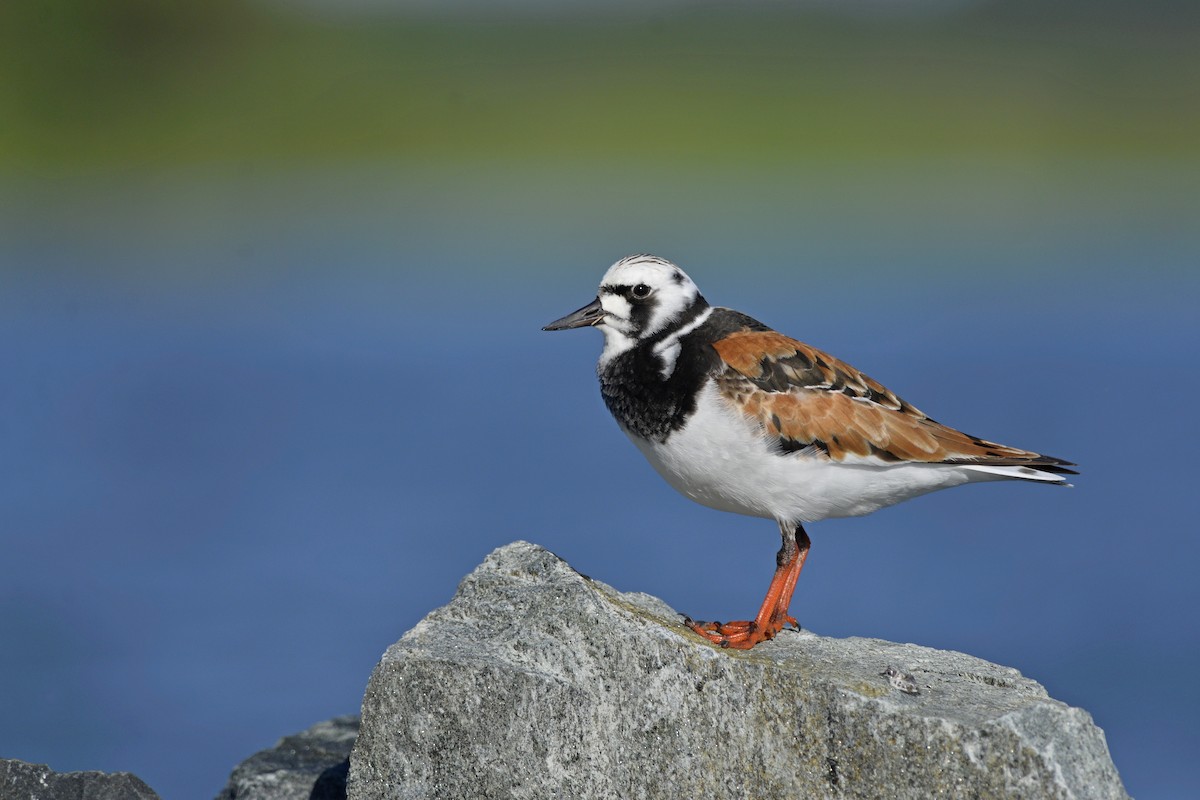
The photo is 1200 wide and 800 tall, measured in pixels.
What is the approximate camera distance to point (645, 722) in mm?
6434

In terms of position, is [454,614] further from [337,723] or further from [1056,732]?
[1056,732]

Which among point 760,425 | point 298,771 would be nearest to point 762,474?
point 760,425

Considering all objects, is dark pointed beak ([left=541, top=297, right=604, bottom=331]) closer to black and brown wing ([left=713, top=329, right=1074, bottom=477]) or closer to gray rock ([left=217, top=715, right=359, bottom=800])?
black and brown wing ([left=713, top=329, right=1074, bottom=477])

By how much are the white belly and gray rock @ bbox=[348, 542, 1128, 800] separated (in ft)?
4.20

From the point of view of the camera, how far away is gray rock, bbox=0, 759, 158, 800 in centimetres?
711

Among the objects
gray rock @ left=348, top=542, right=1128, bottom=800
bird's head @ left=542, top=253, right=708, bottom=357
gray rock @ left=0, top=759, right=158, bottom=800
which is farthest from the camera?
bird's head @ left=542, top=253, right=708, bottom=357

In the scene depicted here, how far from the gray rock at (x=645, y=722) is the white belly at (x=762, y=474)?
4.20 feet

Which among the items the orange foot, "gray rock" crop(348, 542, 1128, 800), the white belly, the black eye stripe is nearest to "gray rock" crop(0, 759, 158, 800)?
"gray rock" crop(348, 542, 1128, 800)

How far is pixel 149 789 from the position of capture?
23.9 feet

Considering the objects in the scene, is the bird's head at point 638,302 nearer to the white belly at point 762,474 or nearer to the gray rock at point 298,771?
the white belly at point 762,474

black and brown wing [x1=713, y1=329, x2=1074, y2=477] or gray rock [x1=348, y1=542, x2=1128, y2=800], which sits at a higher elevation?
black and brown wing [x1=713, y1=329, x2=1074, y2=477]

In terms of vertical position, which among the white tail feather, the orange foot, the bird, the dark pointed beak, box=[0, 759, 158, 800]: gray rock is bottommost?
box=[0, 759, 158, 800]: gray rock

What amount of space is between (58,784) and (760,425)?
4089 millimetres

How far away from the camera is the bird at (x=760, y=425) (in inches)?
302
